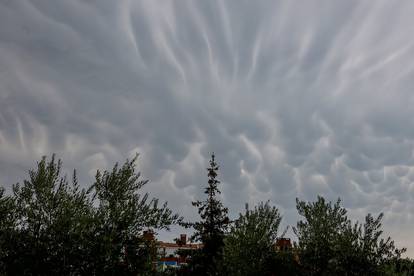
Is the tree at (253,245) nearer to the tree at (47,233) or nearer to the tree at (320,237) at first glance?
the tree at (320,237)

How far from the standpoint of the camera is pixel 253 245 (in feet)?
99.9

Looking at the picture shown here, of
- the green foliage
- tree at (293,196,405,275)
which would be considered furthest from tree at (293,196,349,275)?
the green foliage

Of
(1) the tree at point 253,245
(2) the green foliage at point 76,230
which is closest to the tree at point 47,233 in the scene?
(2) the green foliage at point 76,230

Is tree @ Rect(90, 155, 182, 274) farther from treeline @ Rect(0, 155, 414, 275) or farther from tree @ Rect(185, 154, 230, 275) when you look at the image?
tree @ Rect(185, 154, 230, 275)

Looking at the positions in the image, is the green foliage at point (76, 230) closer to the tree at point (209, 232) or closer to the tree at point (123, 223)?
the tree at point (123, 223)

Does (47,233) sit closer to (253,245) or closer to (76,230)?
(76,230)

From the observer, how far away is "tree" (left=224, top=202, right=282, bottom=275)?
29.6 meters

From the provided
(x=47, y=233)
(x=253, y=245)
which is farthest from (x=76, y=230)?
(x=253, y=245)

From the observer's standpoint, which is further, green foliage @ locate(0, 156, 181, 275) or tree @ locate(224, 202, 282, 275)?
tree @ locate(224, 202, 282, 275)

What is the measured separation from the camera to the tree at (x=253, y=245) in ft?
97.1

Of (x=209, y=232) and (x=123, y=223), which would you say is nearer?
(x=123, y=223)

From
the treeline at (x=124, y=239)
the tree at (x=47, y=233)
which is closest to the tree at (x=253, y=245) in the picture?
the treeline at (x=124, y=239)

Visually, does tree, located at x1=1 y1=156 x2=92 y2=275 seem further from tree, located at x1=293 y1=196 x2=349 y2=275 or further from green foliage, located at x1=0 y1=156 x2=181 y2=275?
tree, located at x1=293 y1=196 x2=349 y2=275

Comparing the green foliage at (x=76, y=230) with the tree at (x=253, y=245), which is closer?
the green foliage at (x=76, y=230)
